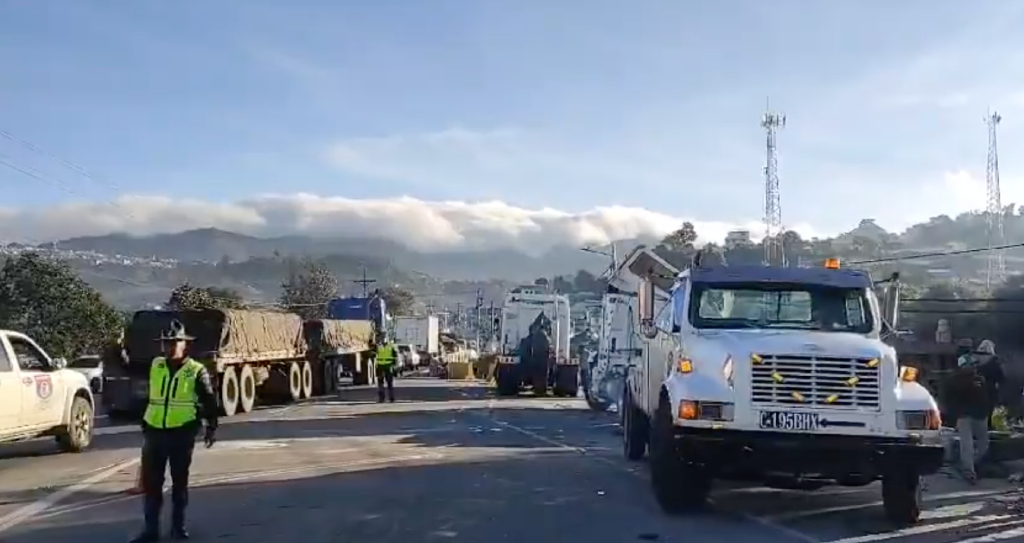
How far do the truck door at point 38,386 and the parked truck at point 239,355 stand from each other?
7.89 ft

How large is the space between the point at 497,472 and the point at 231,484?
3.23m

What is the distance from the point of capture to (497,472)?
594 inches

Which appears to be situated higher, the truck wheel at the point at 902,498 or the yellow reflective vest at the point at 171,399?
the yellow reflective vest at the point at 171,399

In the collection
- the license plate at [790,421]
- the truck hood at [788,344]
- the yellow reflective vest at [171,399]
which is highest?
the truck hood at [788,344]

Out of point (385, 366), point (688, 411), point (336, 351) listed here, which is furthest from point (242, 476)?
point (336, 351)

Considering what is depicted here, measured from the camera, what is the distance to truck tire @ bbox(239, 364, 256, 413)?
1091 inches

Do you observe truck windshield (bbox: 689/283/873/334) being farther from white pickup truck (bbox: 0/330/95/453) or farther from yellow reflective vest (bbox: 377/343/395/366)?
yellow reflective vest (bbox: 377/343/395/366)

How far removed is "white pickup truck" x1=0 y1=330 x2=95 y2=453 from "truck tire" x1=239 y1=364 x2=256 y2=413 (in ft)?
30.1

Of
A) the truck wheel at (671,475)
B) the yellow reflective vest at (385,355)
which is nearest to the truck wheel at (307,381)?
the yellow reflective vest at (385,355)

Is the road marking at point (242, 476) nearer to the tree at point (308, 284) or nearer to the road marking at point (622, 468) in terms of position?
the road marking at point (622, 468)

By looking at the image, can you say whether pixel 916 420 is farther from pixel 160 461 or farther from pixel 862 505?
pixel 160 461

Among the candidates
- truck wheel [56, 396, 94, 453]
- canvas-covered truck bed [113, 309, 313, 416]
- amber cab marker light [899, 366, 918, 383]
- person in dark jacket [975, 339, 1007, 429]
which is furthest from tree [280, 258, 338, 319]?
amber cab marker light [899, 366, 918, 383]

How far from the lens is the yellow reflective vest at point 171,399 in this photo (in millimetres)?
9820

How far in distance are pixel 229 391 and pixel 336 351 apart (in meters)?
13.0
